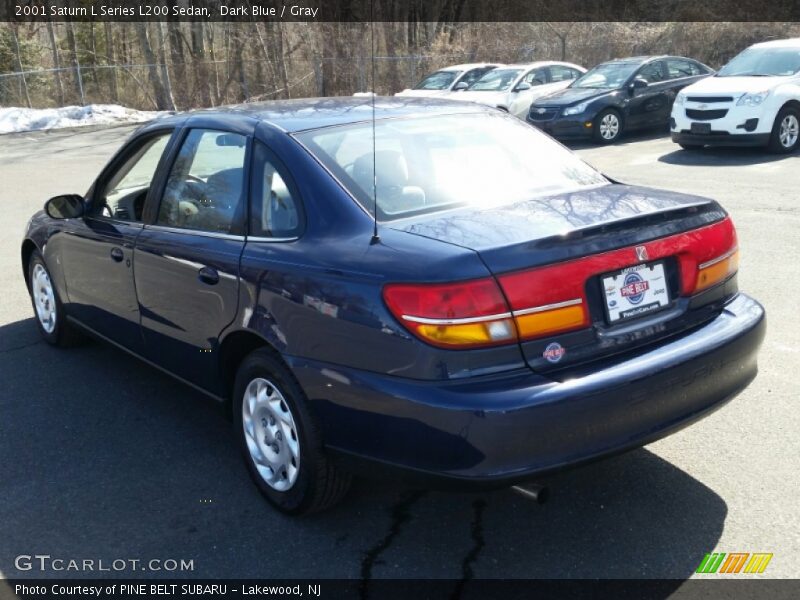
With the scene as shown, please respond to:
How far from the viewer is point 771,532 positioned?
343 cm

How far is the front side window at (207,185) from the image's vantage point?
4070mm

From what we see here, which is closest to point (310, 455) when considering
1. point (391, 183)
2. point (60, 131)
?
point (391, 183)

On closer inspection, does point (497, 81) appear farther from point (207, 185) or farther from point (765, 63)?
point (207, 185)

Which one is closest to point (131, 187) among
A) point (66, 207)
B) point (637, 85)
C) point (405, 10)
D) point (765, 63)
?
point (66, 207)

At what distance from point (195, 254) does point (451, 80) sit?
17.1 m

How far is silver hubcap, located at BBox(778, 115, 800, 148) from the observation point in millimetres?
13531

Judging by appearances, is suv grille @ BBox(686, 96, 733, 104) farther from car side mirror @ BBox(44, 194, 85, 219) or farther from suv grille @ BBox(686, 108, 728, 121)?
car side mirror @ BBox(44, 194, 85, 219)

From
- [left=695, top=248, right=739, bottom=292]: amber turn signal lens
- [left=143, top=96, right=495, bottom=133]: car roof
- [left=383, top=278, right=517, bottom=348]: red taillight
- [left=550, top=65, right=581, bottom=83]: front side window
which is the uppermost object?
[left=143, top=96, right=495, bottom=133]: car roof

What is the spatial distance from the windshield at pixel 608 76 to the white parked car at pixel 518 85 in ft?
3.17

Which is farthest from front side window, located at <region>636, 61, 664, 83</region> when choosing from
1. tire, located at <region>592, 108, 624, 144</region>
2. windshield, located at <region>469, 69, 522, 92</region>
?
windshield, located at <region>469, 69, 522, 92</region>

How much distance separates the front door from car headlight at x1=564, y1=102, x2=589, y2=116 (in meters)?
12.3

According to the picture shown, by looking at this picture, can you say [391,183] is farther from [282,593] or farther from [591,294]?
[282,593]

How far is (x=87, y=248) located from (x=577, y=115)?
12694 millimetres

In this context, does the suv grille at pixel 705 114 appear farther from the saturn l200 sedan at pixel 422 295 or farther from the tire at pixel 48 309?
the tire at pixel 48 309
